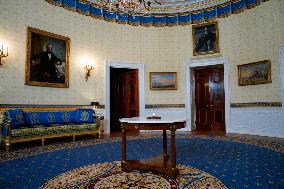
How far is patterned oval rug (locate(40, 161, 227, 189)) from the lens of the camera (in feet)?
9.15

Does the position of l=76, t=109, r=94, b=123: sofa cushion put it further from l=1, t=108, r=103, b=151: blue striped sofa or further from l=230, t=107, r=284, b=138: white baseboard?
l=230, t=107, r=284, b=138: white baseboard

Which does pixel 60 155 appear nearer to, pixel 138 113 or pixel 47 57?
pixel 47 57

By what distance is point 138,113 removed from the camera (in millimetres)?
9523

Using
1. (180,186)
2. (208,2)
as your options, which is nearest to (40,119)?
(180,186)

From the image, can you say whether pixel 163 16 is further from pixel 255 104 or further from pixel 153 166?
pixel 153 166

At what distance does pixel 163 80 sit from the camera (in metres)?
9.66

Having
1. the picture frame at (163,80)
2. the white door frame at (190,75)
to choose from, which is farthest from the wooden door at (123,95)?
the white door frame at (190,75)

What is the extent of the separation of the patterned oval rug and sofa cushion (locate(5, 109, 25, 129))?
9.81 feet

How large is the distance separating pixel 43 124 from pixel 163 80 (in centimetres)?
515

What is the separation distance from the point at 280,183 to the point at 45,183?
295 cm

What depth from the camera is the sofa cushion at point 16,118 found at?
557 cm

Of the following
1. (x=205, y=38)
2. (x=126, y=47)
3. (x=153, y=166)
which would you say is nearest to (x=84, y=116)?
(x=126, y=47)

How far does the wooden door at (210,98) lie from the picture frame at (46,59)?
5.75 m

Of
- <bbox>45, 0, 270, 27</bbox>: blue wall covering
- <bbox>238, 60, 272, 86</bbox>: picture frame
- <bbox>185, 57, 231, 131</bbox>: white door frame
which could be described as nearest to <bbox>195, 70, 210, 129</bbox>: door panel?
<bbox>185, 57, 231, 131</bbox>: white door frame
